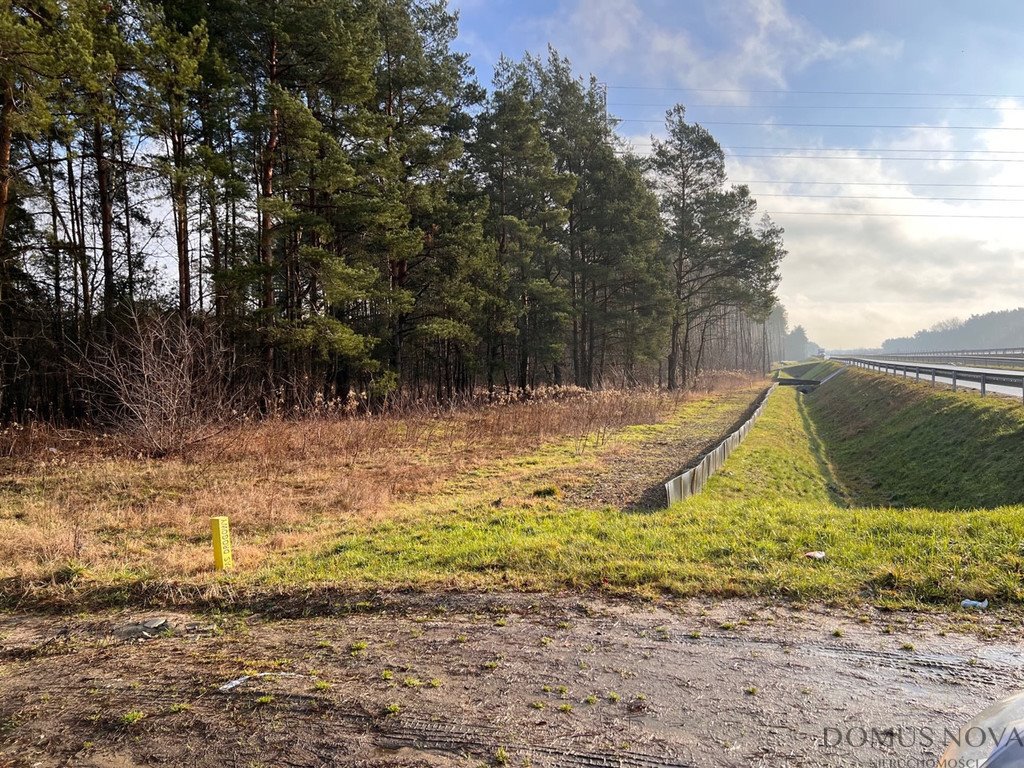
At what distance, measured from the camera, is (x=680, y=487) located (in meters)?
9.13

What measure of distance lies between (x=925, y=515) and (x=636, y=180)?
2703cm

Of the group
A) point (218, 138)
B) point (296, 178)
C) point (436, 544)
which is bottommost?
point (436, 544)

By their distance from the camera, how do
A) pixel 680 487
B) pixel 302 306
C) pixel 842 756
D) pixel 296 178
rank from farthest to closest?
1. pixel 302 306
2. pixel 296 178
3. pixel 680 487
4. pixel 842 756

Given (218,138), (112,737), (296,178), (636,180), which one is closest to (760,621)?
(112,737)

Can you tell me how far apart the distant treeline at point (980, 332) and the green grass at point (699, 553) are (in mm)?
184364

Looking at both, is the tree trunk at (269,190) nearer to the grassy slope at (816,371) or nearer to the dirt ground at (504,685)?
the dirt ground at (504,685)

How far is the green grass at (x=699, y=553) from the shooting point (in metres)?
5.01

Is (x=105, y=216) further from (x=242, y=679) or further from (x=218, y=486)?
(x=242, y=679)

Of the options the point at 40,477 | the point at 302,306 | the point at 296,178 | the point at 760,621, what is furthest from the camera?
the point at 302,306

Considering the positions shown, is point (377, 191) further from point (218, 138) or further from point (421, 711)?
point (421, 711)

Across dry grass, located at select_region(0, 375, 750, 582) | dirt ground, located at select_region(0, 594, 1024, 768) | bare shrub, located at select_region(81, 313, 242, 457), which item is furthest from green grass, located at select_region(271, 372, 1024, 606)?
bare shrub, located at select_region(81, 313, 242, 457)

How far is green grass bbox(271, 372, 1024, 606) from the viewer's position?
5.01 meters

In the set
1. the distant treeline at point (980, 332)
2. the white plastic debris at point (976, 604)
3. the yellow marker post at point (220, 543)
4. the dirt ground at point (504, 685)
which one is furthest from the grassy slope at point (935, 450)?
the distant treeline at point (980, 332)

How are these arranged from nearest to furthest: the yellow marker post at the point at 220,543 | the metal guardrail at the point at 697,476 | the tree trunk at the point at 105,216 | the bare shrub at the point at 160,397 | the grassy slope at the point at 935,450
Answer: the yellow marker post at the point at 220,543
the metal guardrail at the point at 697,476
the grassy slope at the point at 935,450
the bare shrub at the point at 160,397
the tree trunk at the point at 105,216
